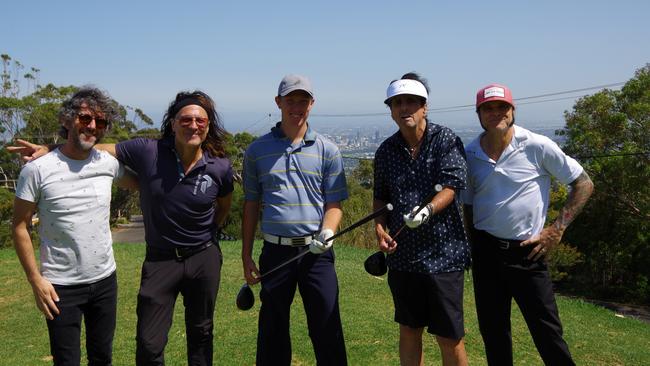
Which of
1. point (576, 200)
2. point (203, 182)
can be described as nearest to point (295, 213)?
point (203, 182)

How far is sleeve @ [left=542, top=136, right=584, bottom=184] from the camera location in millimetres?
3584

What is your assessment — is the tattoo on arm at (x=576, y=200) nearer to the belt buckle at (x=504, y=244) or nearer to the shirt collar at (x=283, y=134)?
the belt buckle at (x=504, y=244)

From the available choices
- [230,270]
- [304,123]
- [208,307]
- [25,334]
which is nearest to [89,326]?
[208,307]

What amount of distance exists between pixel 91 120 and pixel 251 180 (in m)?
0.99

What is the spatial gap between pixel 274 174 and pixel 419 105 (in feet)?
3.16

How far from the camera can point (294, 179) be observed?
136 inches

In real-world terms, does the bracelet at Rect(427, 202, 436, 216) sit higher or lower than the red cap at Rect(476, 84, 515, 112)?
lower

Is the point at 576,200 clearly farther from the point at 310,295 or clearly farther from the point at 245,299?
the point at 245,299

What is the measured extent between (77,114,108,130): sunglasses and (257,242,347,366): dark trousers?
1.19 m

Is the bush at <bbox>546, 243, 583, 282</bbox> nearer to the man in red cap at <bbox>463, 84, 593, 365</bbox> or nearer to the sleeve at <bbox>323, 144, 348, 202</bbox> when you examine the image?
the man in red cap at <bbox>463, 84, 593, 365</bbox>

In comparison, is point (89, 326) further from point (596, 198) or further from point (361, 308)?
point (596, 198)

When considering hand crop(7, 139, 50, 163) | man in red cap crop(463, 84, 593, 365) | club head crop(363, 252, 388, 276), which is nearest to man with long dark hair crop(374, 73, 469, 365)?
club head crop(363, 252, 388, 276)

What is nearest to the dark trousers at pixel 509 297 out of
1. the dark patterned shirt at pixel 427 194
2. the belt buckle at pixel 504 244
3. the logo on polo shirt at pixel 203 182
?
the belt buckle at pixel 504 244

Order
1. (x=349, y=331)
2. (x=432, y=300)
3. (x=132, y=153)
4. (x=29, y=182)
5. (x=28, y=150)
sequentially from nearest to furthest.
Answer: (x=29, y=182) < (x=28, y=150) < (x=432, y=300) < (x=132, y=153) < (x=349, y=331)
